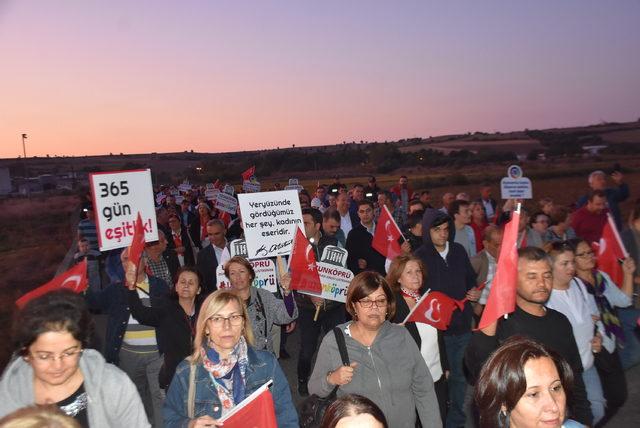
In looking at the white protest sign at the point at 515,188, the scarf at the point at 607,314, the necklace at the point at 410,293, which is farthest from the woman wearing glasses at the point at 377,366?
the white protest sign at the point at 515,188

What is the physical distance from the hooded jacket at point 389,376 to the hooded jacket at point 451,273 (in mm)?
1754

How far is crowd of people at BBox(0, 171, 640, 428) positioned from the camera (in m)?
2.69

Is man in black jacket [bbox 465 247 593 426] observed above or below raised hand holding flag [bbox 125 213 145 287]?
below

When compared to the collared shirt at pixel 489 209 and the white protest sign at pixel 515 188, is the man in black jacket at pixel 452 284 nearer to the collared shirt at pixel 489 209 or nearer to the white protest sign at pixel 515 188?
the white protest sign at pixel 515 188

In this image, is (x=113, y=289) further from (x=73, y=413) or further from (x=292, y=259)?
(x=73, y=413)

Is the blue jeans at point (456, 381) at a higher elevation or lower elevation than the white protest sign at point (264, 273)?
lower

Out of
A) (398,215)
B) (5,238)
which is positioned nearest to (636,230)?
(398,215)

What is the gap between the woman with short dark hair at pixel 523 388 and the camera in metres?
2.45

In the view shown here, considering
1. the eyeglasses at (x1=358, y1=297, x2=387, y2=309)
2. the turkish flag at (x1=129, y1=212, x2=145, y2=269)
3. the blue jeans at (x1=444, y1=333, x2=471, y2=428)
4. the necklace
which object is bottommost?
the blue jeans at (x1=444, y1=333, x2=471, y2=428)

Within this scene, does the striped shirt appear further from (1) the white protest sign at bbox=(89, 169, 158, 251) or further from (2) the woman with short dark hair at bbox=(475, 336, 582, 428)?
(2) the woman with short dark hair at bbox=(475, 336, 582, 428)

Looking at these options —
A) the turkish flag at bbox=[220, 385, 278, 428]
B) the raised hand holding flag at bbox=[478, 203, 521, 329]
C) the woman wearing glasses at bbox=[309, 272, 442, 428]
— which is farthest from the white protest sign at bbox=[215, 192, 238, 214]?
the turkish flag at bbox=[220, 385, 278, 428]

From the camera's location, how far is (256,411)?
2793mm

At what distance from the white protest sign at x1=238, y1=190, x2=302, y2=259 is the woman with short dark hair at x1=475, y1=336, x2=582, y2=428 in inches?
166

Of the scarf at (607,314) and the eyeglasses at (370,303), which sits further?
the scarf at (607,314)
